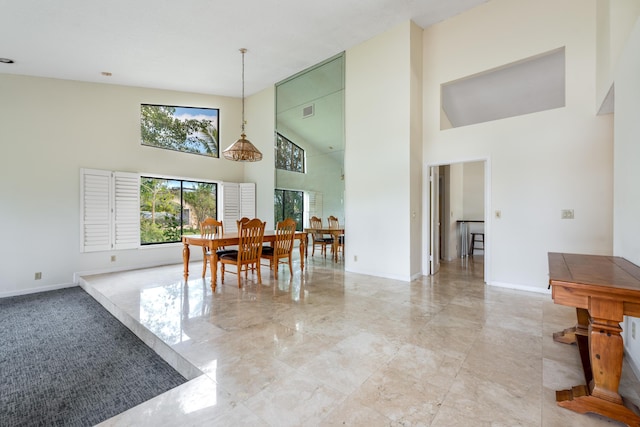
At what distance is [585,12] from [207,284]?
5892 millimetres

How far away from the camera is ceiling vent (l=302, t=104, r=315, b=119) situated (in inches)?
219

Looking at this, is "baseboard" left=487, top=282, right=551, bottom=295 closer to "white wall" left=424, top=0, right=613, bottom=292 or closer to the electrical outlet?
"white wall" left=424, top=0, right=613, bottom=292

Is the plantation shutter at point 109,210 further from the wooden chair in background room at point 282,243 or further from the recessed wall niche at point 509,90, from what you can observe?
the recessed wall niche at point 509,90

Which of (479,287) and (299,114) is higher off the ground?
(299,114)

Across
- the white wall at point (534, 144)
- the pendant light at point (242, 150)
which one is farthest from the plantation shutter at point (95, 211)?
the white wall at point (534, 144)

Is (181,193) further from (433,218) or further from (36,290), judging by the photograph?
(433,218)

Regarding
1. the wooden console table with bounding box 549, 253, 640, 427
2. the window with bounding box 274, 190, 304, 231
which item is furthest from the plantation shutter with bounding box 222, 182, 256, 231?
the wooden console table with bounding box 549, 253, 640, 427

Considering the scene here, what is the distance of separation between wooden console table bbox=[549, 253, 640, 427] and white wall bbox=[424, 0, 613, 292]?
7.34 ft

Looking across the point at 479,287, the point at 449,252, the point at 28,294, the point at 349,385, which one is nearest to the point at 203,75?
the point at 28,294

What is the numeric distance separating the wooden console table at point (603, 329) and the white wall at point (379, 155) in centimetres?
Result: 271

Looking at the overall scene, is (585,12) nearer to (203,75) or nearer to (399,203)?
(399,203)

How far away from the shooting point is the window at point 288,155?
588 centimetres

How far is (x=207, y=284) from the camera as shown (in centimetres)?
405

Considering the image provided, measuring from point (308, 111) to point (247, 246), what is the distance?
3.17 m
